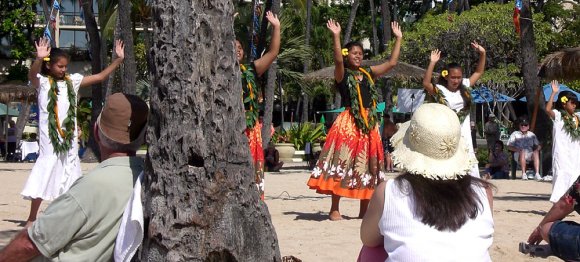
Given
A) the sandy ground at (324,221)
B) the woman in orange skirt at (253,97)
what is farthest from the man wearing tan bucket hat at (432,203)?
the woman in orange skirt at (253,97)

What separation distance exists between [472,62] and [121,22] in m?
11.3

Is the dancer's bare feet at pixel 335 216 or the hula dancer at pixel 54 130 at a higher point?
the hula dancer at pixel 54 130

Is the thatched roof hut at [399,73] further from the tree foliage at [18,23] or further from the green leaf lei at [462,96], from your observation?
the tree foliage at [18,23]

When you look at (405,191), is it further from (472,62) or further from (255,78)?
(472,62)

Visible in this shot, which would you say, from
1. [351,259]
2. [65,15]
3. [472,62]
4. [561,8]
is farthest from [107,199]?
[65,15]

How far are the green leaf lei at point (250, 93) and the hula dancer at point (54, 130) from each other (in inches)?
59.2

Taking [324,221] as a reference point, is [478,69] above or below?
above

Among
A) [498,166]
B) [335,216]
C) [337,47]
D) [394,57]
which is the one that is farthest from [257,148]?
[498,166]

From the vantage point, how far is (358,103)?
30.6 feet

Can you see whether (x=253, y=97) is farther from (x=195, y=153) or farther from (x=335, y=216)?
(x=195, y=153)

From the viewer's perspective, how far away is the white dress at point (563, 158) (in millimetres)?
11188

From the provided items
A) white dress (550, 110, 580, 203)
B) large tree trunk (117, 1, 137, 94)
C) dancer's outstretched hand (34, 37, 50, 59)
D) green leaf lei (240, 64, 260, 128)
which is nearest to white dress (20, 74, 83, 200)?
dancer's outstretched hand (34, 37, 50, 59)

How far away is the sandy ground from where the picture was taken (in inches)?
303

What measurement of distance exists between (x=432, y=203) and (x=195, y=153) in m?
0.89
